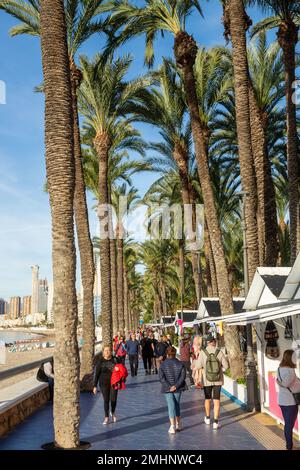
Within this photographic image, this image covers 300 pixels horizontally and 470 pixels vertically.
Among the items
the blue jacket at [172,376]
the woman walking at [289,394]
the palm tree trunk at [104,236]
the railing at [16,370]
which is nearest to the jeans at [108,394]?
the blue jacket at [172,376]

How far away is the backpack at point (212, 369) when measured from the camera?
36.1 feet

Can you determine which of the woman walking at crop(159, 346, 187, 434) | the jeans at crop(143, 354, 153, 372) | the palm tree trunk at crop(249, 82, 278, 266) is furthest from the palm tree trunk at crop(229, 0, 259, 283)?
the jeans at crop(143, 354, 153, 372)

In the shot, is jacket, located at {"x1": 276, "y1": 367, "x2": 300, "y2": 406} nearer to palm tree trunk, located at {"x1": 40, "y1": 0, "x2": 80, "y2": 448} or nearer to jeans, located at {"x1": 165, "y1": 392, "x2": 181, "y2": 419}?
jeans, located at {"x1": 165, "y1": 392, "x2": 181, "y2": 419}

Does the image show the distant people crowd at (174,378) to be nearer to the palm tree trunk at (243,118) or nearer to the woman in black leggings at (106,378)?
the woman in black leggings at (106,378)

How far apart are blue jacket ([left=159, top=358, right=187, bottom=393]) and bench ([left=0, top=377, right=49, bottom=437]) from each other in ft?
10.4

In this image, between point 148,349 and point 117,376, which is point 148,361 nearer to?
point 148,349

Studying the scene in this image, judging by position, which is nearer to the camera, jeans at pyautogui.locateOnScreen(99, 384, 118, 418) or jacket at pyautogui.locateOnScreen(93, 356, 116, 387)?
jacket at pyautogui.locateOnScreen(93, 356, 116, 387)

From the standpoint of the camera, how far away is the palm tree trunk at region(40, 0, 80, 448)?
9125 mm

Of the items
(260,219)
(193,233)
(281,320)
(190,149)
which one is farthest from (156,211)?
(281,320)

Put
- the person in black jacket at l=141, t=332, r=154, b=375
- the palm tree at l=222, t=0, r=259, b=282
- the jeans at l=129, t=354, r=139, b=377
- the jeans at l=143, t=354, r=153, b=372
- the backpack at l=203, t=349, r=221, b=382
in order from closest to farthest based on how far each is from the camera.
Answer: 1. the backpack at l=203, t=349, r=221, b=382
2. the palm tree at l=222, t=0, r=259, b=282
3. the jeans at l=129, t=354, r=139, b=377
4. the person in black jacket at l=141, t=332, r=154, b=375
5. the jeans at l=143, t=354, r=153, b=372

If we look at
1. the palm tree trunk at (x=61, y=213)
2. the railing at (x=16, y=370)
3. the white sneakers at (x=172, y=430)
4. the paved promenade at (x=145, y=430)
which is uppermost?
the palm tree trunk at (x=61, y=213)

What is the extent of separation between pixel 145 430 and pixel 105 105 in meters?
17.5

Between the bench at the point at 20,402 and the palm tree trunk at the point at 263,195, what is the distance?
35.6 ft
